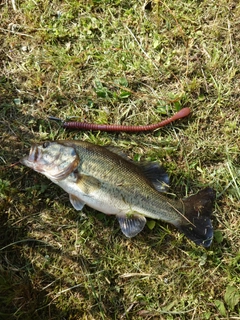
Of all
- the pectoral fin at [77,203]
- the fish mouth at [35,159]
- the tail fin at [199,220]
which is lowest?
the tail fin at [199,220]

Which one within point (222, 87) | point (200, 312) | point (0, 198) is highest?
point (222, 87)

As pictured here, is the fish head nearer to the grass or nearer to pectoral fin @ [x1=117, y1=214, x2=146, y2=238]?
the grass

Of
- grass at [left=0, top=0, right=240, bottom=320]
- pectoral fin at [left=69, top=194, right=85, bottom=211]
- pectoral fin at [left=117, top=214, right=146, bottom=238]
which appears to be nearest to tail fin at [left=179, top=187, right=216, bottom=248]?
grass at [left=0, top=0, right=240, bottom=320]

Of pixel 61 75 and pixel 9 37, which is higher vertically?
pixel 9 37

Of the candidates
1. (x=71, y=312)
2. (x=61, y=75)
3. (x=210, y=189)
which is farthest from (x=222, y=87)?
(x=71, y=312)

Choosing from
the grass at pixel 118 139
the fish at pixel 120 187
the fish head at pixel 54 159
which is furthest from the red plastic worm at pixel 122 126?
the fish head at pixel 54 159

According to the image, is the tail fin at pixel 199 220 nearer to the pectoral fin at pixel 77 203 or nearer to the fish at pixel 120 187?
the fish at pixel 120 187

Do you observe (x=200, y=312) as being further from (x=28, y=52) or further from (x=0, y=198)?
(x=28, y=52)
